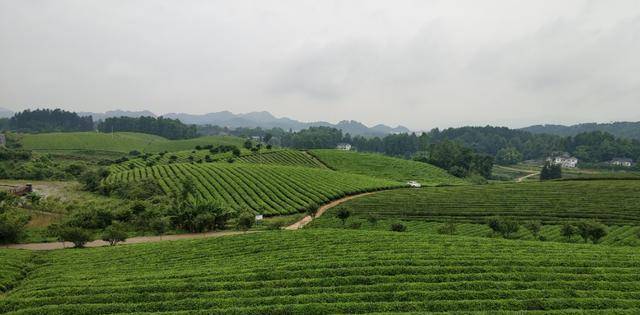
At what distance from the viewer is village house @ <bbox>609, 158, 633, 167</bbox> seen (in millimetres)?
145288

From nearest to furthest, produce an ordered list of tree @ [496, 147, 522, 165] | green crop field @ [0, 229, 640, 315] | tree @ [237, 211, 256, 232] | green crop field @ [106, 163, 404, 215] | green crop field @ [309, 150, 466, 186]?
green crop field @ [0, 229, 640, 315] → tree @ [237, 211, 256, 232] → green crop field @ [106, 163, 404, 215] → green crop field @ [309, 150, 466, 186] → tree @ [496, 147, 522, 165]

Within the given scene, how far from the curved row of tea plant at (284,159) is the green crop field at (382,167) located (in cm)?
310

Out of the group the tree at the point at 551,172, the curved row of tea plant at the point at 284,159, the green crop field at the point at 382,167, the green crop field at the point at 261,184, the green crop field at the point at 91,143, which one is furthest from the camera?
the green crop field at the point at 91,143

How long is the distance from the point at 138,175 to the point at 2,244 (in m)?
36.1

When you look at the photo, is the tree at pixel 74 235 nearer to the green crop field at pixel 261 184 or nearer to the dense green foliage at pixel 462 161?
the green crop field at pixel 261 184

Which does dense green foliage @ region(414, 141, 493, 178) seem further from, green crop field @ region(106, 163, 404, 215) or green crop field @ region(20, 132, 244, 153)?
green crop field @ region(20, 132, 244, 153)

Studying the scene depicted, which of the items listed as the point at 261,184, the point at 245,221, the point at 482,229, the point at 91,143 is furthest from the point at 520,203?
the point at 91,143

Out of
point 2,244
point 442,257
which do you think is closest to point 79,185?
point 2,244

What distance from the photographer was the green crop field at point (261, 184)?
52.4 metres

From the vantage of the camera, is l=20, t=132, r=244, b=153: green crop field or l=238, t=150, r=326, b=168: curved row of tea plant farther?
l=20, t=132, r=244, b=153: green crop field

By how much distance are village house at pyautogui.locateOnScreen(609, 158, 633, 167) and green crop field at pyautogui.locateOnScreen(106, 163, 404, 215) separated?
12987 centimetres

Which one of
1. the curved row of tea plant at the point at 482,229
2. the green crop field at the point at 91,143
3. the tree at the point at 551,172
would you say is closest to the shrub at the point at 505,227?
the curved row of tea plant at the point at 482,229

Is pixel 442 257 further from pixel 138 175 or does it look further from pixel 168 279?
pixel 138 175

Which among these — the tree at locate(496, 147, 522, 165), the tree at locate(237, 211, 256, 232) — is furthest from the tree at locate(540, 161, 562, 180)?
the tree at locate(237, 211, 256, 232)
